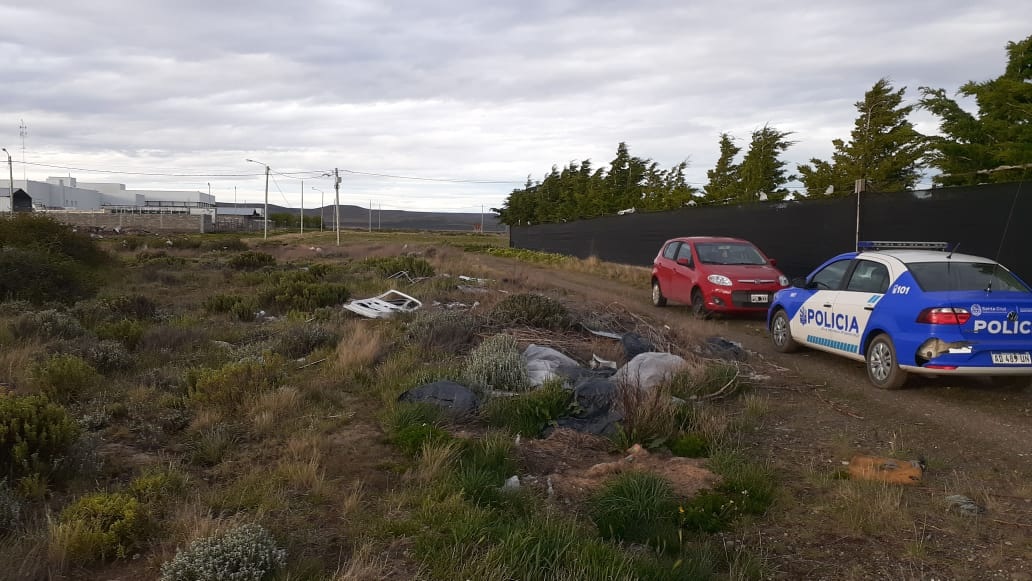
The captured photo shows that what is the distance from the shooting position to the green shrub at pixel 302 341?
8.80 meters

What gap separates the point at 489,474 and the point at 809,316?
6146 mm

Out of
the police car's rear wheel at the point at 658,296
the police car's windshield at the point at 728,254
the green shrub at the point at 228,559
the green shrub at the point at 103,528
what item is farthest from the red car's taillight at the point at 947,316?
the police car's rear wheel at the point at 658,296

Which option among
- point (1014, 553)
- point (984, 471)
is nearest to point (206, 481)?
point (1014, 553)

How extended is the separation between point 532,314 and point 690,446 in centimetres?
466

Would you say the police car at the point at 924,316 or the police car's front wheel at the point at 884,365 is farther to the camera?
the police car's front wheel at the point at 884,365

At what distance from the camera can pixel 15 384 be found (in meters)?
6.71

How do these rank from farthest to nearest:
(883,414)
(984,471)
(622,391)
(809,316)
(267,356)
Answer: (809,316)
(267,356)
(883,414)
(622,391)
(984,471)

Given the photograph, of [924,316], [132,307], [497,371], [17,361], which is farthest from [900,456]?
[132,307]

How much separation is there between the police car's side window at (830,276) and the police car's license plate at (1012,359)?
2.18 m

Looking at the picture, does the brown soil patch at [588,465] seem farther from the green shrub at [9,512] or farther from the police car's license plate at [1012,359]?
the police car's license plate at [1012,359]

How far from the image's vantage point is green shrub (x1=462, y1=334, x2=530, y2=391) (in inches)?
274

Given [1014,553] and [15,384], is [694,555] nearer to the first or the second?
[1014,553]

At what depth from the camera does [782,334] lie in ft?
32.5

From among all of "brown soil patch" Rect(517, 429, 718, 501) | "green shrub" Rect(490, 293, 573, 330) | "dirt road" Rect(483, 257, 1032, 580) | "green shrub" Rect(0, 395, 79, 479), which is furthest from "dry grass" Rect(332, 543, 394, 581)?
"green shrub" Rect(490, 293, 573, 330)
